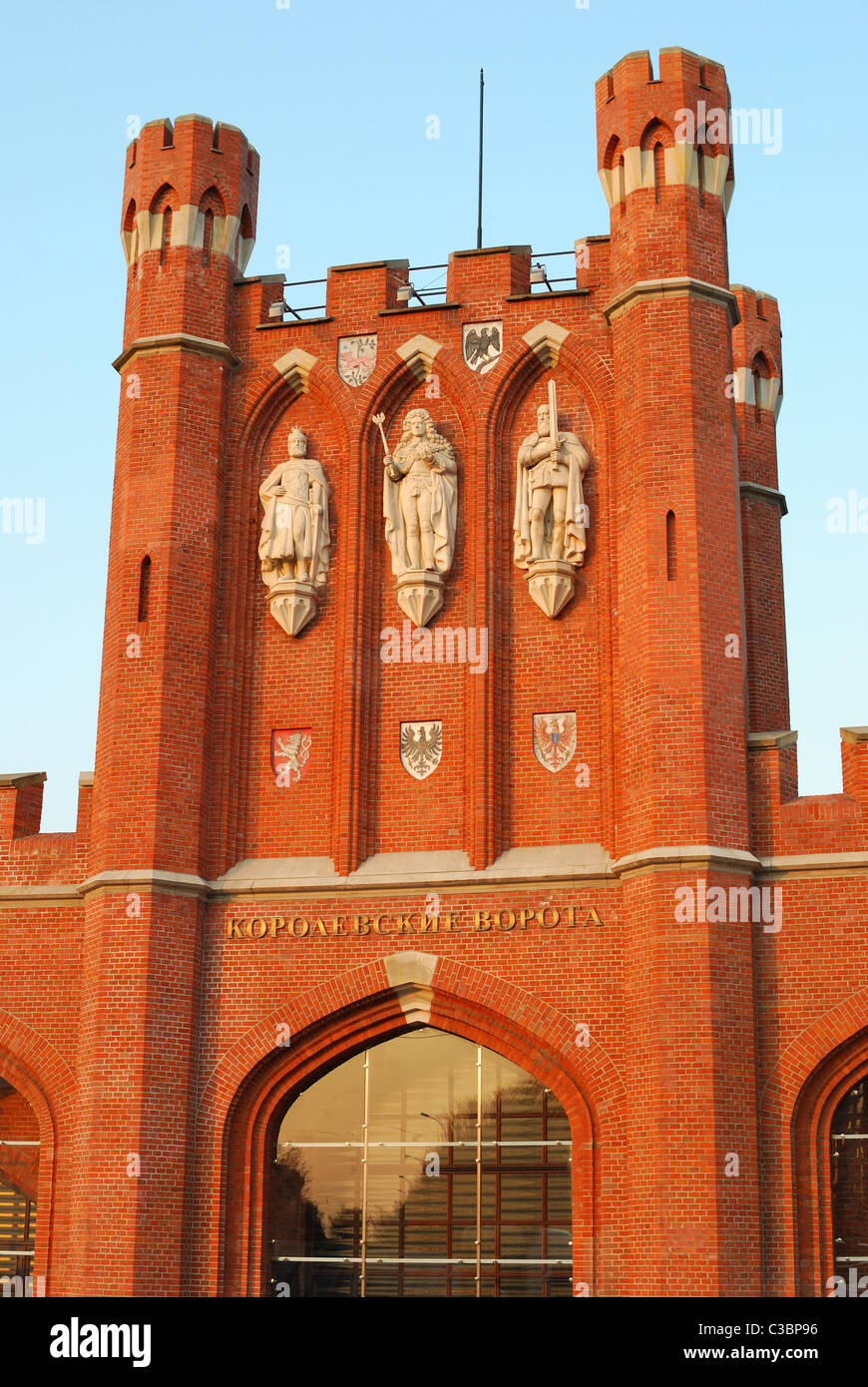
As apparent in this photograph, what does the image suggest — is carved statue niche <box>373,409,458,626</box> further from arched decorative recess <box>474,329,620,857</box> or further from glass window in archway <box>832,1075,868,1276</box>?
glass window in archway <box>832,1075,868,1276</box>

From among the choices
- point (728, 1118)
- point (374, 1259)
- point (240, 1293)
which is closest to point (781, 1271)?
point (728, 1118)

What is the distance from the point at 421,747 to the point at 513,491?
3.30m

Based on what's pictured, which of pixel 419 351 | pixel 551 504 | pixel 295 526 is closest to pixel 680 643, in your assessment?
pixel 551 504

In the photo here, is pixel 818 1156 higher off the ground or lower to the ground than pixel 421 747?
lower

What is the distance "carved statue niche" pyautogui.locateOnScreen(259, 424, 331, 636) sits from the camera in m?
23.3

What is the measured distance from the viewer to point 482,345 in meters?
23.7

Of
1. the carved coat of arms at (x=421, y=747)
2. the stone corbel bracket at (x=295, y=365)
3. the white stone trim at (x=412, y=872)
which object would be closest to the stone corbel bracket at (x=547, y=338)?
the stone corbel bracket at (x=295, y=365)

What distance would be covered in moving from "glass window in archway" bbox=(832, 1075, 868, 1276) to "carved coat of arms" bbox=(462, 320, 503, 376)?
9.47 m

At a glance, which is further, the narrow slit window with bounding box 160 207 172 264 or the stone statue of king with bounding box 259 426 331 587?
the narrow slit window with bounding box 160 207 172 264

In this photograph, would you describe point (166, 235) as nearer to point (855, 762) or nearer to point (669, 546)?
point (669, 546)

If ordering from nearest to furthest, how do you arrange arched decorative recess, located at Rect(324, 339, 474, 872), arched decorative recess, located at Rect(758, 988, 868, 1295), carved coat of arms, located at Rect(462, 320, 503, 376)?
A: arched decorative recess, located at Rect(758, 988, 868, 1295) → arched decorative recess, located at Rect(324, 339, 474, 872) → carved coat of arms, located at Rect(462, 320, 503, 376)

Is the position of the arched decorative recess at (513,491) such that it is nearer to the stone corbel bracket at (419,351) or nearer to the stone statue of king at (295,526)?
the stone corbel bracket at (419,351)

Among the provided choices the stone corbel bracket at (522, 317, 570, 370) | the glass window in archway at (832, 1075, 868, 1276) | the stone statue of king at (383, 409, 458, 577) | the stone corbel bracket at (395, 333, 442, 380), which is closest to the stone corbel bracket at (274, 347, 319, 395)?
the stone corbel bracket at (395, 333, 442, 380)

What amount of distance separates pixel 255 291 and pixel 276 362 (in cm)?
107
